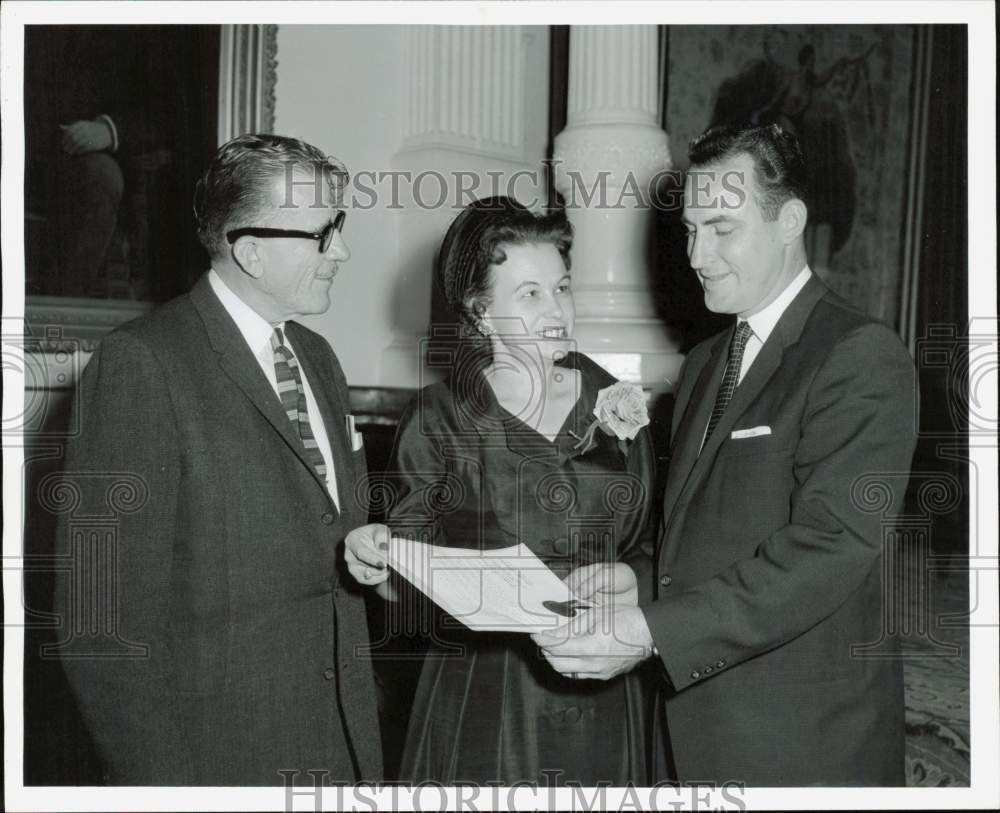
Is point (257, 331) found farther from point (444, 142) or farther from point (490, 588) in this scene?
point (444, 142)

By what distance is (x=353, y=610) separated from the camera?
2.49 metres

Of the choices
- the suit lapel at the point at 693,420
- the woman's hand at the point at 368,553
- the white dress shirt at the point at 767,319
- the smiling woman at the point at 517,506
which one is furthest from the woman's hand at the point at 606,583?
the white dress shirt at the point at 767,319

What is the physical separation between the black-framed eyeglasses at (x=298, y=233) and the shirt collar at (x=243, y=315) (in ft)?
0.37

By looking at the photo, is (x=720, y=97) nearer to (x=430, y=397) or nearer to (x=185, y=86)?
(x=185, y=86)

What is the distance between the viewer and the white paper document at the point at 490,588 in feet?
7.34

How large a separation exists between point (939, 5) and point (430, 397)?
1847 mm

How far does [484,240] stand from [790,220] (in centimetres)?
78

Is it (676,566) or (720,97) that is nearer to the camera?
(676,566)

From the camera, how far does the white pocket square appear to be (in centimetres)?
226

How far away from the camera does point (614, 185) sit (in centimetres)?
356

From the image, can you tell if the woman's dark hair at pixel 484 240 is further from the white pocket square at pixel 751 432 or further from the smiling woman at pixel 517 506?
the white pocket square at pixel 751 432

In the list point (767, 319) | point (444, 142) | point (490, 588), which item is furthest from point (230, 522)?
point (444, 142)

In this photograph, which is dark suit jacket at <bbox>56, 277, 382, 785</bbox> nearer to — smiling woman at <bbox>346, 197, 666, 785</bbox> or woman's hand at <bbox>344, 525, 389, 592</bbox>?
woman's hand at <bbox>344, 525, 389, 592</bbox>

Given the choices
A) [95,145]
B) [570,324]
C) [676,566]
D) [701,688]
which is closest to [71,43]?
[95,145]
